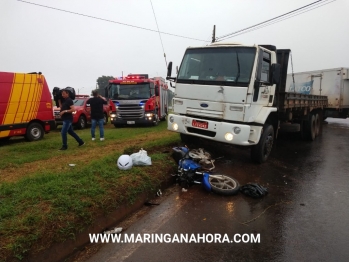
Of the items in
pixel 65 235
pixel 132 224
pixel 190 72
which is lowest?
pixel 132 224

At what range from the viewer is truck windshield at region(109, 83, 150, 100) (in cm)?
1322

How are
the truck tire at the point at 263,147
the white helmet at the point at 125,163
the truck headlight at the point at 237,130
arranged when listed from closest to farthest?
1. the white helmet at the point at 125,163
2. the truck headlight at the point at 237,130
3. the truck tire at the point at 263,147

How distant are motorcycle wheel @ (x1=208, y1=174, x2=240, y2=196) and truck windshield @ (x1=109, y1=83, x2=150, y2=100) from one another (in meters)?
8.98

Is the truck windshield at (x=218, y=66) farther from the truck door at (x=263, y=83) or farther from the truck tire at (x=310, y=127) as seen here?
the truck tire at (x=310, y=127)

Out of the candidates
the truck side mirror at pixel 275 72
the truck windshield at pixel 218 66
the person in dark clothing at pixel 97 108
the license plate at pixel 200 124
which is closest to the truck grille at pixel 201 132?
the license plate at pixel 200 124

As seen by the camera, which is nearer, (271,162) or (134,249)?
(134,249)

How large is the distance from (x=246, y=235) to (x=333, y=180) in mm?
3300

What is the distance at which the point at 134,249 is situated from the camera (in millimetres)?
3043

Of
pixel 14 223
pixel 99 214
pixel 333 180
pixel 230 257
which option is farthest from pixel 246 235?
pixel 333 180

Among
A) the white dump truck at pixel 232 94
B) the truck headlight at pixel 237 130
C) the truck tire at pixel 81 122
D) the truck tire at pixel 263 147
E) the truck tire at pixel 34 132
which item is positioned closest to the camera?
the truck headlight at pixel 237 130

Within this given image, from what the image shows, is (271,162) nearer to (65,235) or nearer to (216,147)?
(216,147)

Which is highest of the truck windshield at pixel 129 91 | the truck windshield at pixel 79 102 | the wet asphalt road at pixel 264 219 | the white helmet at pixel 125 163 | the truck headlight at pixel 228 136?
the truck windshield at pixel 129 91

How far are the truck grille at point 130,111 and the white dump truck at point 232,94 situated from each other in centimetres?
614

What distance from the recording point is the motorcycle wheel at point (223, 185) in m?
4.61
